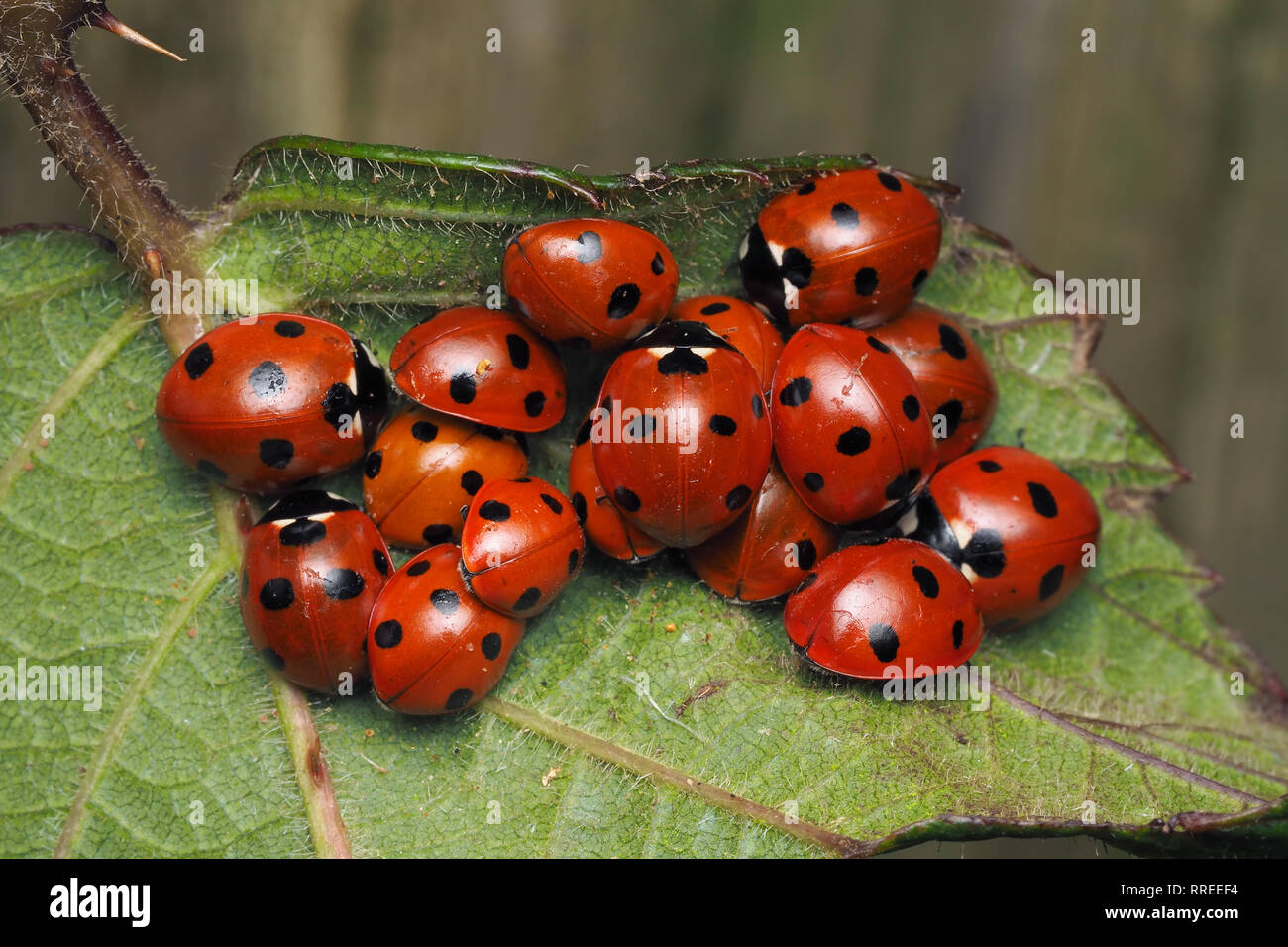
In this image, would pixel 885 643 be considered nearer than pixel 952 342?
Yes

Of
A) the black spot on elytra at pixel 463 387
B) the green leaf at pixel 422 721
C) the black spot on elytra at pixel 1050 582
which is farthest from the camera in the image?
the black spot on elytra at pixel 1050 582

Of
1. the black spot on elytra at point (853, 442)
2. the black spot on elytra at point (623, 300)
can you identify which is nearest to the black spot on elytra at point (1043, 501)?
the black spot on elytra at point (853, 442)

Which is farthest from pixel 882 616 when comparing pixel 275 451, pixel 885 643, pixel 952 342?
pixel 275 451

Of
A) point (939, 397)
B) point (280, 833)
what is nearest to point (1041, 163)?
point (939, 397)

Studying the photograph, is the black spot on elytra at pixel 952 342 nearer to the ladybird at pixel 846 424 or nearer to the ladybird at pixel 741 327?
the ladybird at pixel 846 424

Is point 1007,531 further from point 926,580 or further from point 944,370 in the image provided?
point 944,370

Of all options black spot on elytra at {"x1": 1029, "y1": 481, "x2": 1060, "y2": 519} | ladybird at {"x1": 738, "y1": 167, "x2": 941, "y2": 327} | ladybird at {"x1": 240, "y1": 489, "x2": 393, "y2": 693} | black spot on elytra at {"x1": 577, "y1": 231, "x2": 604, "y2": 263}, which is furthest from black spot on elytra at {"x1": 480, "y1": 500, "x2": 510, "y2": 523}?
black spot on elytra at {"x1": 1029, "y1": 481, "x2": 1060, "y2": 519}
